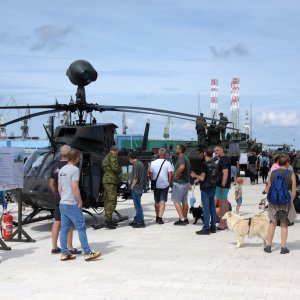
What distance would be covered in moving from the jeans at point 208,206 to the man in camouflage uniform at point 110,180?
6.67 feet

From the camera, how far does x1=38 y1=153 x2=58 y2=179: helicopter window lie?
11805mm

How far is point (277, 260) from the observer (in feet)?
27.6

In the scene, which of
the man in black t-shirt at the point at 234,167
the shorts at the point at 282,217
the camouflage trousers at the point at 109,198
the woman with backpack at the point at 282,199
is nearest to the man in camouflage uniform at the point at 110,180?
the camouflage trousers at the point at 109,198

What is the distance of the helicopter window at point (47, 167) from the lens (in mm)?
11805

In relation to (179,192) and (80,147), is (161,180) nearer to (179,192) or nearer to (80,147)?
(179,192)

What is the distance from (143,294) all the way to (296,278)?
2.15 meters

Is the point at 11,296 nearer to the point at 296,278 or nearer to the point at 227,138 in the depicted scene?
the point at 296,278

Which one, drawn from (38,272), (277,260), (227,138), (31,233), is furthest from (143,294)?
(227,138)

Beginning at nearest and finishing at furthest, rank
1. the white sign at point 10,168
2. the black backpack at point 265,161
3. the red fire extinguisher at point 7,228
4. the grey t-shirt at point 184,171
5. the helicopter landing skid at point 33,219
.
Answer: the white sign at point 10,168 → the red fire extinguisher at point 7,228 → the grey t-shirt at point 184,171 → the helicopter landing skid at point 33,219 → the black backpack at point 265,161

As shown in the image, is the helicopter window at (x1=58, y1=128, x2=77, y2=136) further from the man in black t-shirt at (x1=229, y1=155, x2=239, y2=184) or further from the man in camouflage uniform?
the man in black t-shirt at (x1=229, y1=155, x2=239, y2=184)

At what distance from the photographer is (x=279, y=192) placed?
348 inches

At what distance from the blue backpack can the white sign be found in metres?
4.59

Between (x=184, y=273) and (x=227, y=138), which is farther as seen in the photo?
(x=227, y=138)

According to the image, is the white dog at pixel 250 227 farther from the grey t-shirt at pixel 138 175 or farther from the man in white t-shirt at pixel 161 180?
the man in white t-shirt at pixel 161 180
